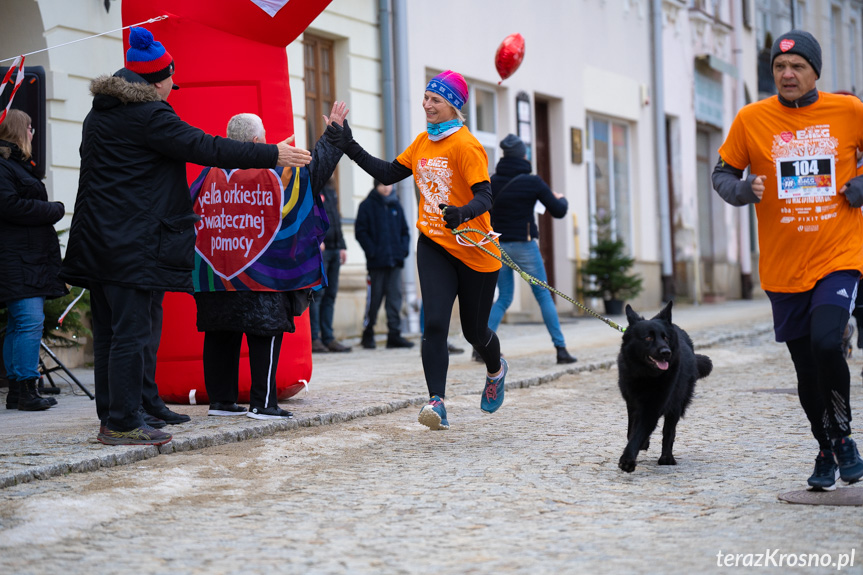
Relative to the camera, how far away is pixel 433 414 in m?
6.39

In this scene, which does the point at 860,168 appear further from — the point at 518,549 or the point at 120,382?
the point at 120,382

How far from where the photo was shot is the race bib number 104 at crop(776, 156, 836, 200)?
16.0 ft

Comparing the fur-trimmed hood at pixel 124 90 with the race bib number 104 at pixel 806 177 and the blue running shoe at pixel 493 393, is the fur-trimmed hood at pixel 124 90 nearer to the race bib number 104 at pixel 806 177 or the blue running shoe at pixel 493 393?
the blue running shoe at pixel 493 393

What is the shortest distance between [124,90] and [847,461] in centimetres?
377

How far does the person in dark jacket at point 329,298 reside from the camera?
42.4ft

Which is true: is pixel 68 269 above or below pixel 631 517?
above

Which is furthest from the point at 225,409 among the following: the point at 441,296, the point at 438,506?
the point at 438,506

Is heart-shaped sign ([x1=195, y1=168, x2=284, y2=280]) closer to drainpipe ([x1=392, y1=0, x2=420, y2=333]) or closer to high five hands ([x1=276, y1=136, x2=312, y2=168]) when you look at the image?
high five hands ([x1=276, y1=136, x2=312, y2=168])

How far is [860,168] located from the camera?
4941 millimetres

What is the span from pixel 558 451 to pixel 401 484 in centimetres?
117

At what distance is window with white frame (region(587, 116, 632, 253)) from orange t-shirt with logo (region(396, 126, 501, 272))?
48.3 ft

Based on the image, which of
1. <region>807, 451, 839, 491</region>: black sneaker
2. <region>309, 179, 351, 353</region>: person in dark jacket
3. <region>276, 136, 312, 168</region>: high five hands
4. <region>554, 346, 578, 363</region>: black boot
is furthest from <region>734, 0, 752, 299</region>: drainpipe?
<region>807, 451, 839, 491</region>: black sneaker

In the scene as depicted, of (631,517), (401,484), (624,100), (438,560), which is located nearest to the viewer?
(438,560)

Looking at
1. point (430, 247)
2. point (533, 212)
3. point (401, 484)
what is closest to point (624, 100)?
point (533, 212)
